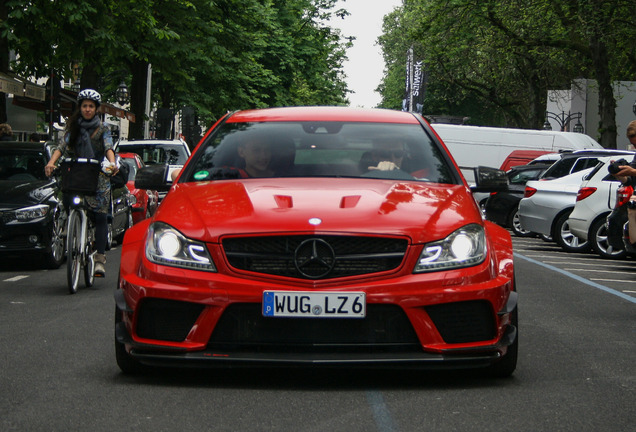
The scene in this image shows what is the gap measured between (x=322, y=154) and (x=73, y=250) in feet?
14.7

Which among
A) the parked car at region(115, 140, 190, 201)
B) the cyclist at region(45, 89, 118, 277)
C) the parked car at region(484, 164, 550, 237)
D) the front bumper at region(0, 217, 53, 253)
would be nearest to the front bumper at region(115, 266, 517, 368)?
the cyclist at region(45, 89, 118, 277)

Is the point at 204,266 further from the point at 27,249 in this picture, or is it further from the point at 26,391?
the point at 27,249

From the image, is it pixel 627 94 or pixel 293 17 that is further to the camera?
pixel 293 17

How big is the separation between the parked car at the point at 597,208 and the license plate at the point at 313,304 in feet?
40.9

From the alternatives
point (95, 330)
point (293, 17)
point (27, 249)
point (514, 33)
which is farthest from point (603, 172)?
point (293, 17)

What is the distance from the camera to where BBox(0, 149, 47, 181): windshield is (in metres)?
14.7

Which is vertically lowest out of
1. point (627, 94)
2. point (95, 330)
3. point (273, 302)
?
point (95, 330)

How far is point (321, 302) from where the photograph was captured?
Result: 18.9 feet

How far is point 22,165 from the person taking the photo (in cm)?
1484

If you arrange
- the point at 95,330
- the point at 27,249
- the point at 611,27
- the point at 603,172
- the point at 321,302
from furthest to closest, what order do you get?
the point at 611,27 → the point at 603,172 → the point at 27,249 → the point at 95,330 → the point at 321,302

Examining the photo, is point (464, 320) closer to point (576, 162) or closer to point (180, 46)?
point (576, 162)

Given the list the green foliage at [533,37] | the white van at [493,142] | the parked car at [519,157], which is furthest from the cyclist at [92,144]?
the parked car at [519,157]

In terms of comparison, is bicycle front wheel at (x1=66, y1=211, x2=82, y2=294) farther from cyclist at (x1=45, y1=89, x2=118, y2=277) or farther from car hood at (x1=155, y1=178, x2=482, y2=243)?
car hood at (x1=155, y1=178, x2=482, y2=243)

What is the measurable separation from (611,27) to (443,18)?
645 cm
